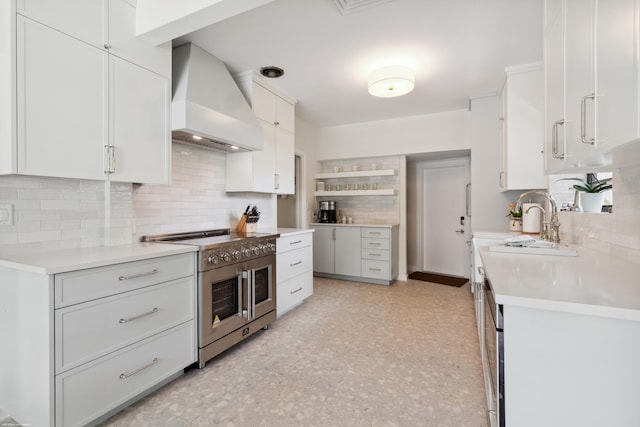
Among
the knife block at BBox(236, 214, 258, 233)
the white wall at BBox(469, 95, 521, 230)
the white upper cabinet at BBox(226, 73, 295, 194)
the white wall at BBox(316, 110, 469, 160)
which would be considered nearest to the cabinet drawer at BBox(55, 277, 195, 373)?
the knife block at BBox(236, 214, 258, 233)

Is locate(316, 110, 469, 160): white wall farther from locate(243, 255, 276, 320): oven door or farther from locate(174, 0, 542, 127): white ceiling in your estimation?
locate(243, 255, 276, 320): oven door

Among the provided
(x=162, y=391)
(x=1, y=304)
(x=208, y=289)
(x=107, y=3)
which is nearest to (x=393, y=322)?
(x=208, y=289)

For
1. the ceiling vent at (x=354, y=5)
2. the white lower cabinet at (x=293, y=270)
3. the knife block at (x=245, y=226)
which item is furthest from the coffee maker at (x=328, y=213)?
the ceiling vent at (x=354, y=5)

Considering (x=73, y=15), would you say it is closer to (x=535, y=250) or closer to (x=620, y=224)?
(x=535, y=250)

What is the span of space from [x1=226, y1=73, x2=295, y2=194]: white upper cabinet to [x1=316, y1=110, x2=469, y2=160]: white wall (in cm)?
147

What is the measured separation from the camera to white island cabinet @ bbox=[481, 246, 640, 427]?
918 millimetres

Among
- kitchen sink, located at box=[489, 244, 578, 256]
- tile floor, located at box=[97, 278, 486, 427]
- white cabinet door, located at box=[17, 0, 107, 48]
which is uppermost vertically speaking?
white cabinet door, located at box=[17, 0, 107, 48]

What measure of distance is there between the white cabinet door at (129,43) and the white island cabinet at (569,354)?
245cm

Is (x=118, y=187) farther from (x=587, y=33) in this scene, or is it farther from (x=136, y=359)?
(x=587, y=33)

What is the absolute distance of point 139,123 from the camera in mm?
2059

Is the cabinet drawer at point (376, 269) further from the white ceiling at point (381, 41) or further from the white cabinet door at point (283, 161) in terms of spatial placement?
the white ceiling at point (381, 41)

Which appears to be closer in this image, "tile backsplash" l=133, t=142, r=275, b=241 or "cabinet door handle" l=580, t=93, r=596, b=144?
"cabinet door handle" l=580, t=93, r=596, b=144

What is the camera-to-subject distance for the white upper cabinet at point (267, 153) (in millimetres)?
3184

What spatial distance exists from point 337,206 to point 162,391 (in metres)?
3.92
